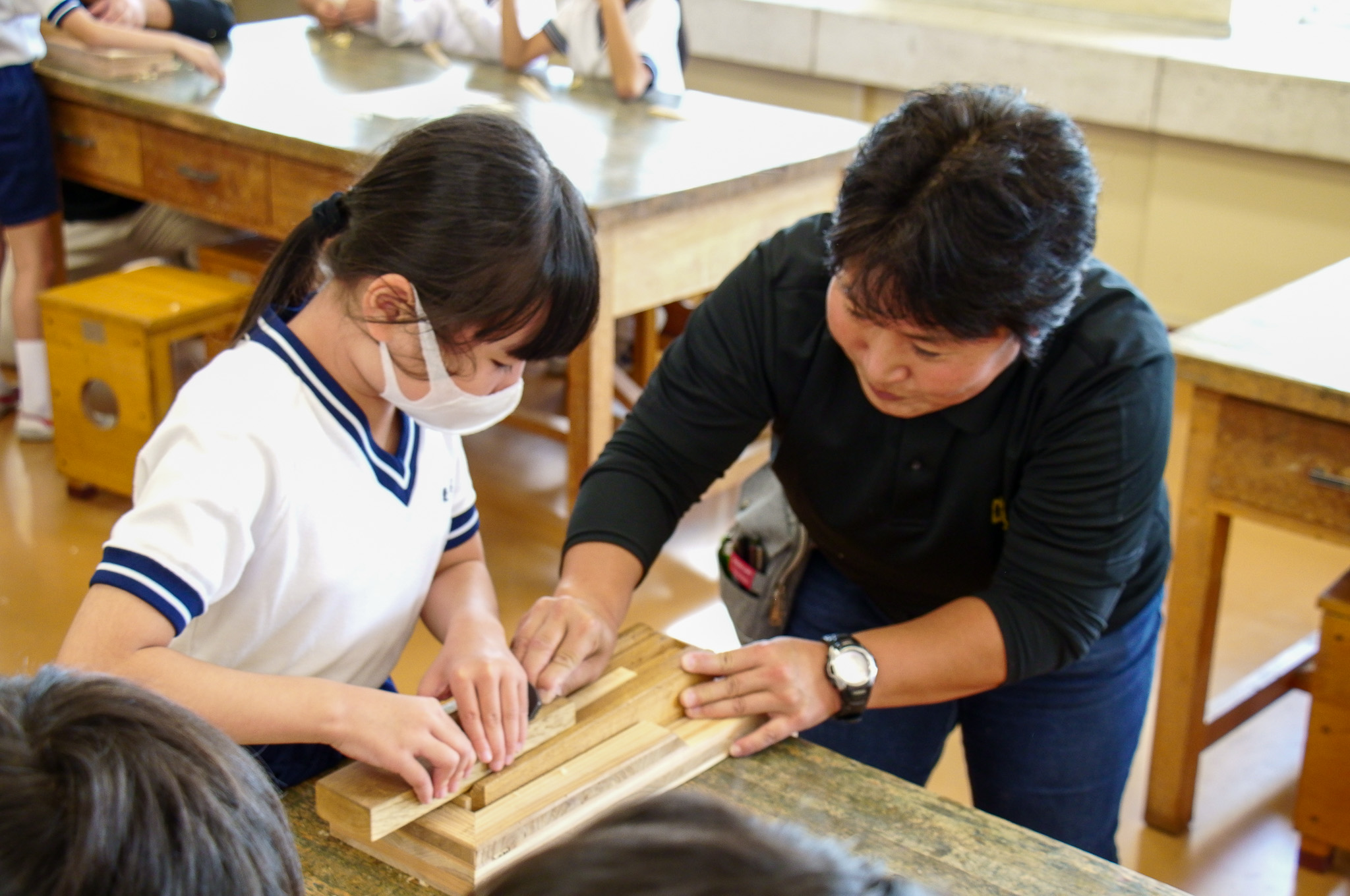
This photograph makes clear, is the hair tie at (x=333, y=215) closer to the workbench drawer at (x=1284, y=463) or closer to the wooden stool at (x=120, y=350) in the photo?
the workbench drawer at (x=1284, y=463)

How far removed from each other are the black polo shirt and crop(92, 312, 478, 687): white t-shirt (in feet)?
0.73

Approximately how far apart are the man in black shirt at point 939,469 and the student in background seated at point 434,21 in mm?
2468

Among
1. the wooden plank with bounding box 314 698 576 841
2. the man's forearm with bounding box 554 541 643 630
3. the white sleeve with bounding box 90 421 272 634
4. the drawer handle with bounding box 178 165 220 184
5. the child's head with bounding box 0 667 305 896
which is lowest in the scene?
the man's forearm with bounding box 554 541 643 630

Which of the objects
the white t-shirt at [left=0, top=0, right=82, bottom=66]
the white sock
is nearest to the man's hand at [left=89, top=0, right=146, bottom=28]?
the white t-shirt at [left=0, top=0, right=82, bottom=66]

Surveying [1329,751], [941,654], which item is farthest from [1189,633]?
[941,654]

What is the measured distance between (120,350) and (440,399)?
207cm

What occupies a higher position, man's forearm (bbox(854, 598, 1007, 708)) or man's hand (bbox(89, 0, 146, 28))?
man's hand (bbox(89, 0, 146, 28))

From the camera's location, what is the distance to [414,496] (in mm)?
1348

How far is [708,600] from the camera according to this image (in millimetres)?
2916

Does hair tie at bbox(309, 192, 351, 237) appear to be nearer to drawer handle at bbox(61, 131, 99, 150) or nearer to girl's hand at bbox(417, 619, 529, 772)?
girl's hand at bbox(417, 619, 529, 772)

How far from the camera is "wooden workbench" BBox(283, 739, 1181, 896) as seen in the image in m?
0.99

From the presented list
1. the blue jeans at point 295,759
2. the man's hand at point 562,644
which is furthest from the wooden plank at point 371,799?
the blue jeans at point 295,759

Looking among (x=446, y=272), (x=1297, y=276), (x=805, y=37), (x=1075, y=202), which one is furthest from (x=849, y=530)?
(x=805, y=37)

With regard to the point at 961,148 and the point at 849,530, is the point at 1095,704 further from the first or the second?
the point at 961,148
